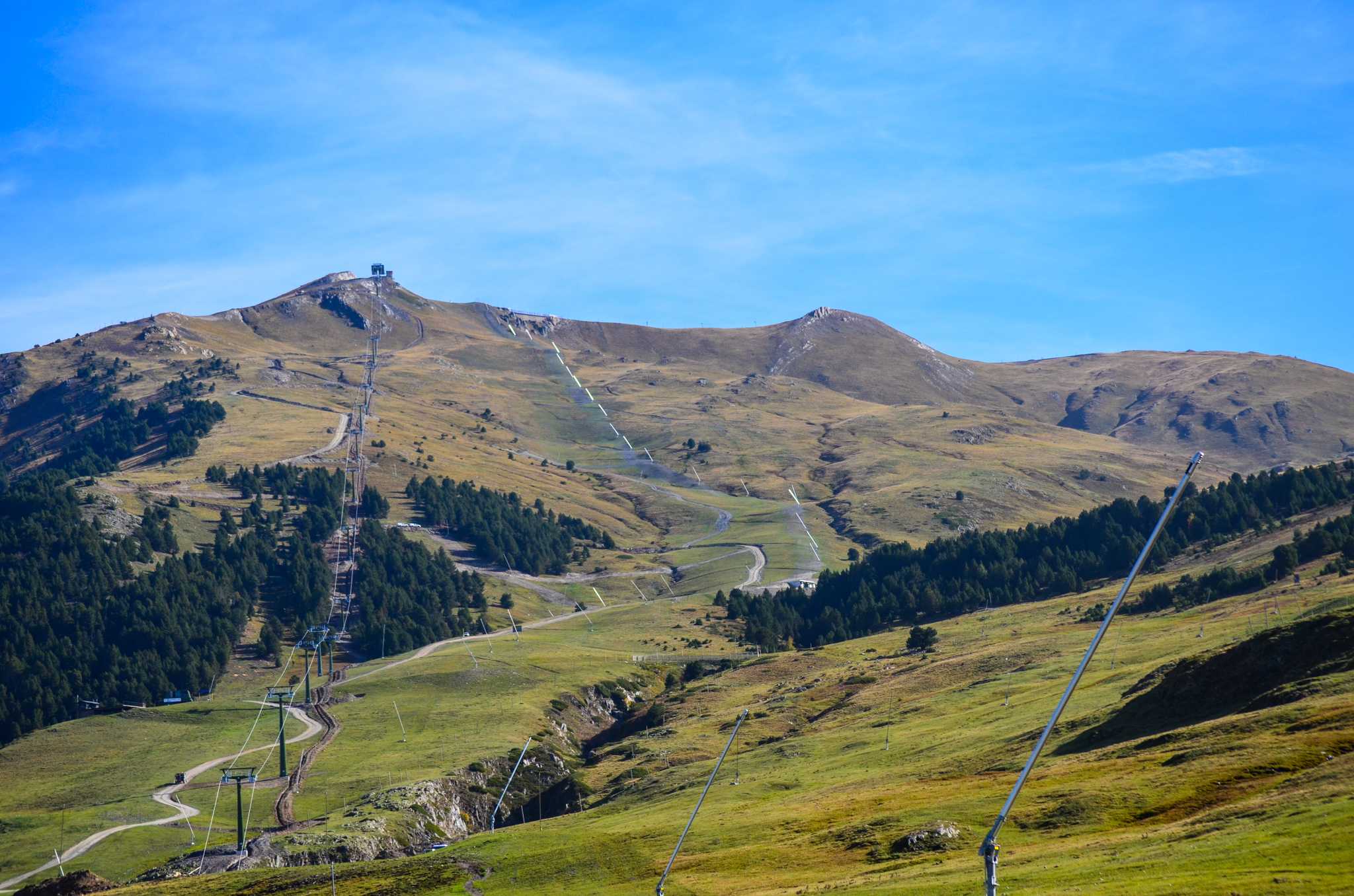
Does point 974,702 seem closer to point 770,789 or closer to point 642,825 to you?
point 770,789

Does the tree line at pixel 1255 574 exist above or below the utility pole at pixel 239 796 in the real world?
above

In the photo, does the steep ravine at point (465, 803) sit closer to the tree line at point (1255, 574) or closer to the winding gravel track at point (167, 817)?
the winding gravel track at point (167, 817)

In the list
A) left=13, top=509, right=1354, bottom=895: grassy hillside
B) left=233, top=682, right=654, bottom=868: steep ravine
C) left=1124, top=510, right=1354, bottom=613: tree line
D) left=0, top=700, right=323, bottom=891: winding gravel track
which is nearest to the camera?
left=13, top=509, right=1354, bottom=895: grassy hillside

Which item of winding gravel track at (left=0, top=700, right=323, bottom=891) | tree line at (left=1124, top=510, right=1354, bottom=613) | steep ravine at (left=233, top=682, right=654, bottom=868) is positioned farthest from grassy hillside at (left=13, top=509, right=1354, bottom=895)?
tree line at (left=1124, top=510, right=1354, bottom=613)

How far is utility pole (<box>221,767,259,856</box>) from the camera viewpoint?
122m

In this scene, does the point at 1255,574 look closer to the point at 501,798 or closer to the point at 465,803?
the point at 501,798

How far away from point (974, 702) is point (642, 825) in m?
47.5

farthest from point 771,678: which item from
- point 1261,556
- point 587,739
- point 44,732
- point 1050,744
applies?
point 44,732

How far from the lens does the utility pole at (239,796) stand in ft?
399

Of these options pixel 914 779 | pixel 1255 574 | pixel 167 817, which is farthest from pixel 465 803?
pixel 1255 574

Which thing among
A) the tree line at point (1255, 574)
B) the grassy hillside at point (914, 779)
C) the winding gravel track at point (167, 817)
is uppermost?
the tree line at point (1255, 574)

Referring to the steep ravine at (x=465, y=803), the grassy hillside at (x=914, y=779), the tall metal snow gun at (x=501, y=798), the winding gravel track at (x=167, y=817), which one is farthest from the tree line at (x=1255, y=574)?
the winding gravel track at (x=167, y=817)

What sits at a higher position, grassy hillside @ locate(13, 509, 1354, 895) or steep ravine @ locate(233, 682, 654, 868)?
grassy hillside @ locate(13, 509, 1354, 895)

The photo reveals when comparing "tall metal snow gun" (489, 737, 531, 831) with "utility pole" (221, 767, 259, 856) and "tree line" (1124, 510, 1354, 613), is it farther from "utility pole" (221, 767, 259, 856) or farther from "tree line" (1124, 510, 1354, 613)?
"tree line" (1124, 510, 1354, 613)
